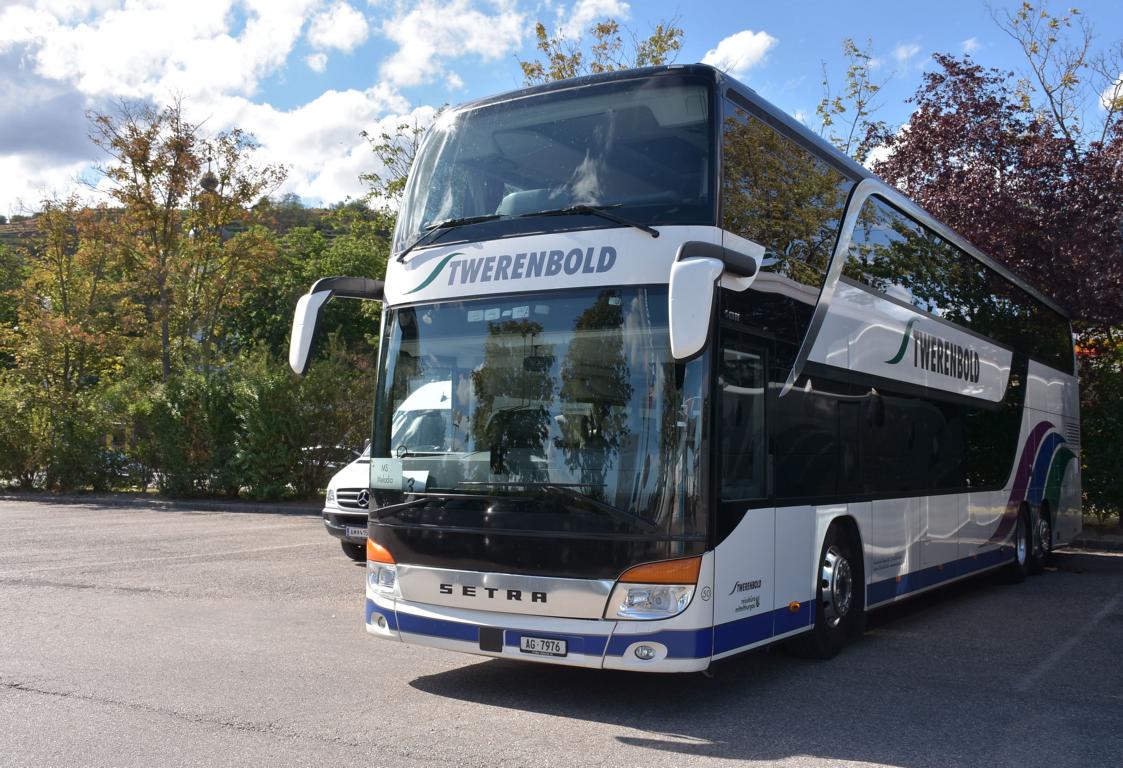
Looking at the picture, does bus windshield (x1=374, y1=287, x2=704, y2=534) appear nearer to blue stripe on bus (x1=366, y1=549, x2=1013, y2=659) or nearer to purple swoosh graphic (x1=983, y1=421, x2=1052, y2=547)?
blue stripe on bus (x1=366, y1=549, x2=1013, y2=659)

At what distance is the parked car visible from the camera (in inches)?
553

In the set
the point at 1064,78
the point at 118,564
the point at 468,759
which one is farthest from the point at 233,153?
the point at 468,759

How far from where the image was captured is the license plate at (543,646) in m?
6.62

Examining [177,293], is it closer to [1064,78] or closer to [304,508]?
[304,508]

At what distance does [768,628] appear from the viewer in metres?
7.40

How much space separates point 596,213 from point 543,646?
2.80m

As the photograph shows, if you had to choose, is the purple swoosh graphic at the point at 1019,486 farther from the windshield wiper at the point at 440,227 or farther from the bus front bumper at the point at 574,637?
the windshield wiper at the point at 440,227

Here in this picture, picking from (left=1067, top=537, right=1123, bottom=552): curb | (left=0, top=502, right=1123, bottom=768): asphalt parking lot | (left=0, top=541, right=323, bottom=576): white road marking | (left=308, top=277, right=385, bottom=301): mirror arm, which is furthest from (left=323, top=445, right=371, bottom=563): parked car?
(left=1067, top=537, right=1123, bottom=552): curb

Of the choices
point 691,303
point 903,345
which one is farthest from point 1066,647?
point 691,303

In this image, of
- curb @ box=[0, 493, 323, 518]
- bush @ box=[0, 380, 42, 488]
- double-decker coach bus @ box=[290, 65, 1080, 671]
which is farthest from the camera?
bush @ box=[0, 380, 42, 488]

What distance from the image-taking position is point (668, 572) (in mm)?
6504

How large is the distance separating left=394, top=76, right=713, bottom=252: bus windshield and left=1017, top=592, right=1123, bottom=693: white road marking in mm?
4186

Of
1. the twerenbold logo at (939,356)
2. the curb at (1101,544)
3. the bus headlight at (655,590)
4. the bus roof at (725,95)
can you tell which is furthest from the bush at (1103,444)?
the bus headlight at (655,590)

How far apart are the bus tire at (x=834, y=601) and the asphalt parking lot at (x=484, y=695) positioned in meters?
0.17
